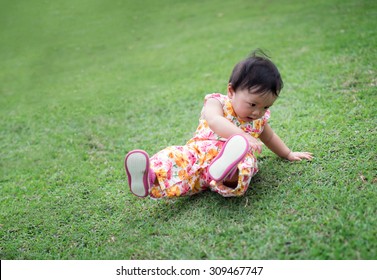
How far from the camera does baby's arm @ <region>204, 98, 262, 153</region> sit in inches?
92.7

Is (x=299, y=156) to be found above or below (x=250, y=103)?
below

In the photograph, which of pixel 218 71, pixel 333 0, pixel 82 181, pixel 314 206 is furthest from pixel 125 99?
pixel 333 0

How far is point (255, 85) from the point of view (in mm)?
2295

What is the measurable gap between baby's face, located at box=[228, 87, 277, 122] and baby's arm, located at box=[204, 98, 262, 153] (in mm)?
111

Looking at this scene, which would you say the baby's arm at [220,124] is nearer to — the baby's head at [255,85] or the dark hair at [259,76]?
the baby's head at [255,85]

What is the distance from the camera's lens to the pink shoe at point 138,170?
2.25 m

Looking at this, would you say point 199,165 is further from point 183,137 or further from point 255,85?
point 183,137

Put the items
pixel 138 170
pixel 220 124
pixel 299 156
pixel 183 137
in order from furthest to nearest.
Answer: pixel 183 137, pixel 299 156, pixel 220 124, pixel 138 170

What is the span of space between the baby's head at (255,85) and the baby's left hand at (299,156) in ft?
1.49

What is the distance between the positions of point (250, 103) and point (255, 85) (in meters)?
0.12

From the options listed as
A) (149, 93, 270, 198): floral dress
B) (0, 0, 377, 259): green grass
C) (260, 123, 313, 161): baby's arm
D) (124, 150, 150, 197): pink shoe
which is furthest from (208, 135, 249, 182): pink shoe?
(260, 123, 313, 161): baby's arm

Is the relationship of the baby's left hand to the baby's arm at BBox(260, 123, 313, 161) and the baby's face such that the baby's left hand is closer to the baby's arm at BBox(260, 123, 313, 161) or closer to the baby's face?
the baby's arm at BBox(260, 123, 313, 161)

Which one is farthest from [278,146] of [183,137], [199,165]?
[183,137]

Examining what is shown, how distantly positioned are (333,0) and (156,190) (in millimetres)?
7031
